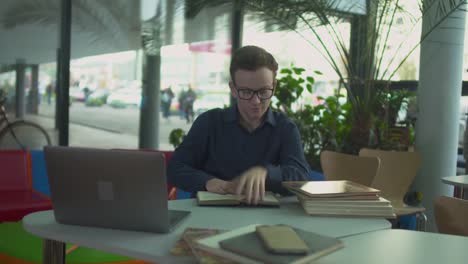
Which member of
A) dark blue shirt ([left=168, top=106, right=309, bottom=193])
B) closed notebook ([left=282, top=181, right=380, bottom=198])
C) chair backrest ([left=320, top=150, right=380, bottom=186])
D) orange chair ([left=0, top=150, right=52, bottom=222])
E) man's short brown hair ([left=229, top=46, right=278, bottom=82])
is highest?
man's short brown hair ([left=229, top=46, right=278, bottom=82])

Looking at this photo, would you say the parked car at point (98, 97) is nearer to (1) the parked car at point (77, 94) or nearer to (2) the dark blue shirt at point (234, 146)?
(1) the parked car at point (77, 94)

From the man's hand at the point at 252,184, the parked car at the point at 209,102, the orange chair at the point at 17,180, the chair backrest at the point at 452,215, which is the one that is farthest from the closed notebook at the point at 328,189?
the parked car at the point at 209,102

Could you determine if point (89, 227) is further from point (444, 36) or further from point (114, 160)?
point (444, 36)

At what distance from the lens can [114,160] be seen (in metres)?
1.55

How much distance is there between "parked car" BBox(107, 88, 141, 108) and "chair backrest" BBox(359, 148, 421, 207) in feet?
7.74

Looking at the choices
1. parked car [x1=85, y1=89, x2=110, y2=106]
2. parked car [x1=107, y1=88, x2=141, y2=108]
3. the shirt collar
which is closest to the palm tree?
parked car [x1=107, y1=88, x2=141, y2=108]

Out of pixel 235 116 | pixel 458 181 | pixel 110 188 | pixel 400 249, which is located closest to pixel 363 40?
pixel 458 181

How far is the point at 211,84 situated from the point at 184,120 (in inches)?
20.2

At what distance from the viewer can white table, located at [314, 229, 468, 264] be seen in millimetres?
1425

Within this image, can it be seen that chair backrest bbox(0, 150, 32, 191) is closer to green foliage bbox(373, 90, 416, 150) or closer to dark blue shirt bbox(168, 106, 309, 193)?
dark blue shirt bbox(168, 106, 309, 193)

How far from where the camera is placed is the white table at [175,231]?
4.92ft

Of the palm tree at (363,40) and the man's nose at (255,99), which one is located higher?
the palm tree at (363,40)

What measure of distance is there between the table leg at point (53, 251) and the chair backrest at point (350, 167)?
2.12 metres

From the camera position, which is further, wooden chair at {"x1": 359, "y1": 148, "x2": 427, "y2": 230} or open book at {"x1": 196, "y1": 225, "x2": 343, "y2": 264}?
wooden chair at {"x1": 359, "y1": 148, "x2": 427, "y2": 230}
